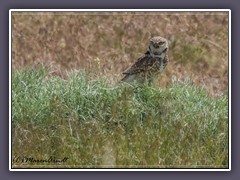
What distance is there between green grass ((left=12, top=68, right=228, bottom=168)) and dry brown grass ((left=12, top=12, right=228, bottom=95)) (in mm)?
142

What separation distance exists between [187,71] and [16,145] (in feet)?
4.51

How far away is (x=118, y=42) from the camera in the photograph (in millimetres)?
52906

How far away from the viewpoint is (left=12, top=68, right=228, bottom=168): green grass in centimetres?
5234

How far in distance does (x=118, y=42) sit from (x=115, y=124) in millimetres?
760

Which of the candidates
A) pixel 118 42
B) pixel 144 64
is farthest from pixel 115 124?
pixel 118 42

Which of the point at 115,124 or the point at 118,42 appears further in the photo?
the point at 118,42

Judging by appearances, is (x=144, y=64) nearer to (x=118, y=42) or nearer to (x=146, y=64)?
(x=146, y=64)

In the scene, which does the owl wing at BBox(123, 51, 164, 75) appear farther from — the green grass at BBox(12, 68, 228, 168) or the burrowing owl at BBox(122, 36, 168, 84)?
the green grass at BBox(12, 68, 228, 168)

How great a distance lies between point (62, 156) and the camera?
52.3 m

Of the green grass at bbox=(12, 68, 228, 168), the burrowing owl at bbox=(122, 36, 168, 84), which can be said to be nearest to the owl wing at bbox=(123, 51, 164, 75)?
the burrowing owl at bbox=(122, 36, 168, 84)

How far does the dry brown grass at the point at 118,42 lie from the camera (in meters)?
52.4

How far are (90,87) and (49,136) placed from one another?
46 centimetres

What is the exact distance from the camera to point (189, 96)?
52.5 meters
